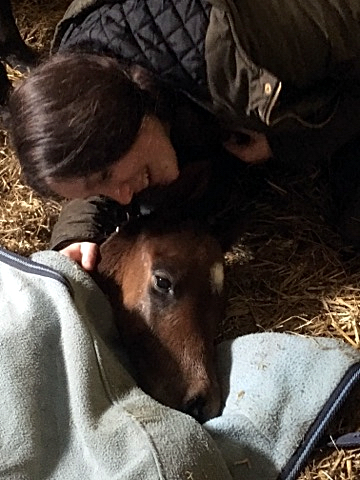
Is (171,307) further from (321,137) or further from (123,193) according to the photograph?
(321,137)

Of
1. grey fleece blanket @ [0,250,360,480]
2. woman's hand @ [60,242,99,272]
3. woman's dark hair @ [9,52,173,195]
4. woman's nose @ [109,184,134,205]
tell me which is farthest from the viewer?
woman's hand @ [60,242,99,272]

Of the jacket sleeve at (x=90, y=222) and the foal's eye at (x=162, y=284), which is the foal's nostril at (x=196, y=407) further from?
the jacket sleeve at (x=90, y=222)

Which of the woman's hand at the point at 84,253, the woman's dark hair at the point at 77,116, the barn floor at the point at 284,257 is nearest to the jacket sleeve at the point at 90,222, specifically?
the woman's hand at the point at 84,253

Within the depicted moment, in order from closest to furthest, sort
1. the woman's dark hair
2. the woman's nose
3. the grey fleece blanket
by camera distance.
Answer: the grey fleece blanket, the woman's dark hair, the woman's nose

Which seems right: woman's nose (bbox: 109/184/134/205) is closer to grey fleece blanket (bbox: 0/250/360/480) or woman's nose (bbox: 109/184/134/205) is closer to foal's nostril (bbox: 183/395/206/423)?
grey fleece blanket (bbox: 0/250/360/480)

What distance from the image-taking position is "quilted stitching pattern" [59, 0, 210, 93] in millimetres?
1701

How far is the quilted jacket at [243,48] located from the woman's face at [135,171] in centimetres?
12

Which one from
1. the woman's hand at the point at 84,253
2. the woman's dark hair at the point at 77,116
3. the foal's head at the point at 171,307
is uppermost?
the woman's dark hair at the point at 77,116

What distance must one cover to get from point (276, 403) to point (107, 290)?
1.52 feet

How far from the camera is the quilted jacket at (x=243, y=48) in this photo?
165cm

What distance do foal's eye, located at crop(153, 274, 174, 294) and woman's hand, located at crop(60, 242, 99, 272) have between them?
0.18m

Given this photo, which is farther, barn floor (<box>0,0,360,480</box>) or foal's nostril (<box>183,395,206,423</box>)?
barn floor (<box>0,0,360,480</box>)

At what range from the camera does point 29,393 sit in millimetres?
1587

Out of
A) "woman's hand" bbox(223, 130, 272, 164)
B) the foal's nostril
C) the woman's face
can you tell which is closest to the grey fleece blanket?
the foal's nostril
